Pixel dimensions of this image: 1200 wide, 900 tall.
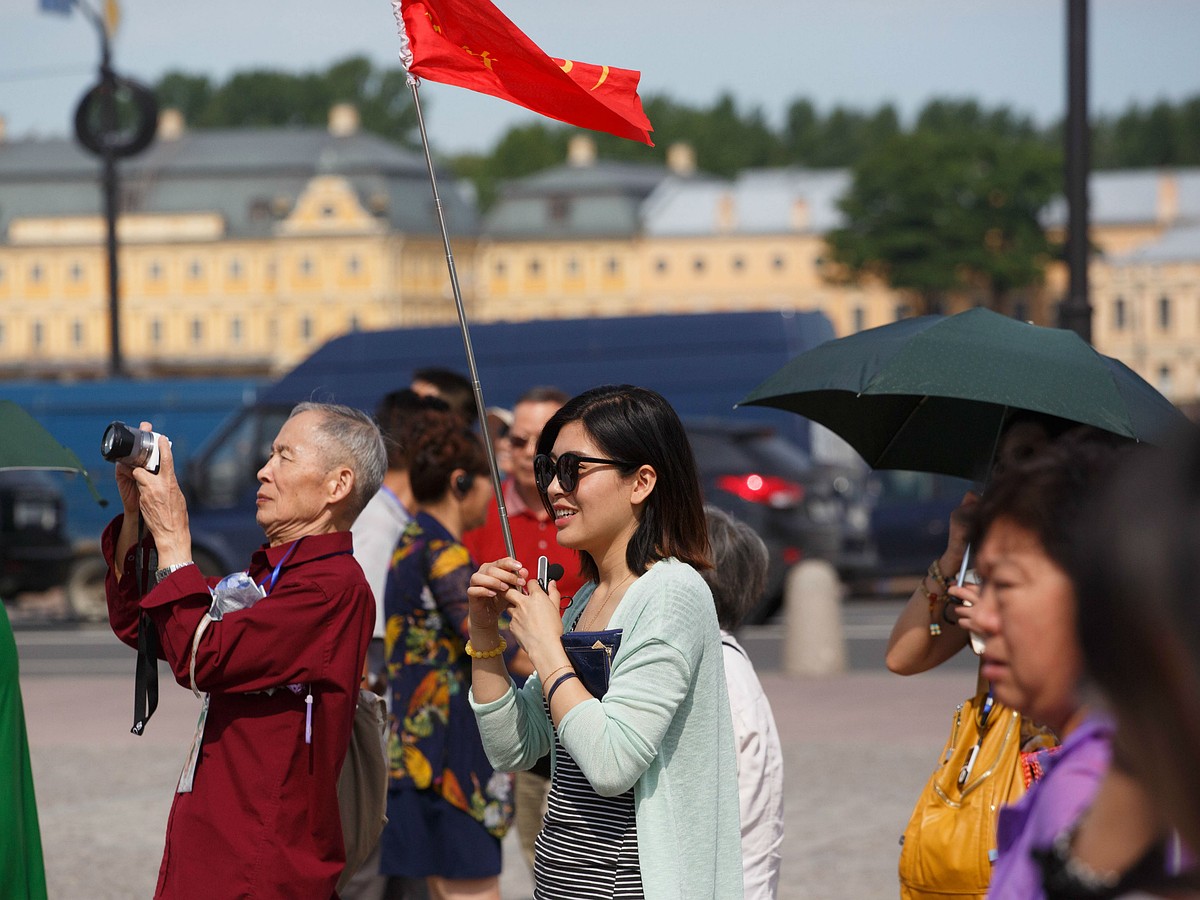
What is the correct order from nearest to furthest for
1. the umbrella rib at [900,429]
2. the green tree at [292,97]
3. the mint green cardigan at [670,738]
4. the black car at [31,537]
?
1. the mint green cardigan at [670,738]
2. the umbrella rib at [900,429]
3. the black car at [31,537]
4. the green tree at [292,97]

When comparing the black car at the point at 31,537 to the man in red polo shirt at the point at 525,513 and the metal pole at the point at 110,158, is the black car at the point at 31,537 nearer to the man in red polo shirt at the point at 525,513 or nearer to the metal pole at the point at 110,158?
the metal pole at the point at 110,158

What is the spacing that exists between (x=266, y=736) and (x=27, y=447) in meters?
1.01

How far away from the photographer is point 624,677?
3127mm

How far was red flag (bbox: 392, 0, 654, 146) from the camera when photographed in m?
4.11

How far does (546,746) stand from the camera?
11.5ft

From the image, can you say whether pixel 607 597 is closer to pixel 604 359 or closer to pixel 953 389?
pixel 953 389

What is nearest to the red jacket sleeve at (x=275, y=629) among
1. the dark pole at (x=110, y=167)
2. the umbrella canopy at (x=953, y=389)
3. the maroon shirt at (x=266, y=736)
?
the maroon shirt at (x=266, y=736)

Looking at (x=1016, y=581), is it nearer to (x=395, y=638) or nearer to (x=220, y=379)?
(x=395, y=638)

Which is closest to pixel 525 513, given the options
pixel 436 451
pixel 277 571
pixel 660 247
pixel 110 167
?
pixel 436 451

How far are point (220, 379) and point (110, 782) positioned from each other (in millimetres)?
13889

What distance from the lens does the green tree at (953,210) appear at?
324 feet

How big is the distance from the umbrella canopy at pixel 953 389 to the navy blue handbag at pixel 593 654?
883 millimetres

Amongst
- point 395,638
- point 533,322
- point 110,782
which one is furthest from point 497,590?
point 533,322

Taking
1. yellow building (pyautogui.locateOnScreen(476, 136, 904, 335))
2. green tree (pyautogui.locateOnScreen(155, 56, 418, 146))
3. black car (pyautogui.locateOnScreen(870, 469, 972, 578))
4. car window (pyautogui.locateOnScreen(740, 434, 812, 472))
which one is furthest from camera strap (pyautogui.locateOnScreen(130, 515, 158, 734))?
green tree (pyautogui.locateOnScreen(155, 56, 418, 146))
